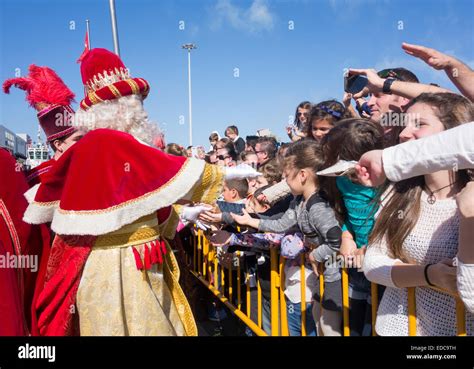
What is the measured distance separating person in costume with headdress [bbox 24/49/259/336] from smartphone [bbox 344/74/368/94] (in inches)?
38.9

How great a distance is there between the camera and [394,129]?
8.08 feet

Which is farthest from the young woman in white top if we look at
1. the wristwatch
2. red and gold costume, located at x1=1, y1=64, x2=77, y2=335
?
red and gold costume, located at x1=1, y1=64, x2=77, y2=335

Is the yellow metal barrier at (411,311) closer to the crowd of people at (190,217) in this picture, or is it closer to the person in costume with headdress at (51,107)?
the crowd of people at (190,217)

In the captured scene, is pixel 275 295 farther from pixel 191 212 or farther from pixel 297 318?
pixel 191 212

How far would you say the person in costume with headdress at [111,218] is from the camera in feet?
7.61

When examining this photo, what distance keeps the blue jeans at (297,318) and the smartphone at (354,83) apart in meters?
1.36

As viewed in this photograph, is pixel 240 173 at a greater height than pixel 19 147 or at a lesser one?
lesser

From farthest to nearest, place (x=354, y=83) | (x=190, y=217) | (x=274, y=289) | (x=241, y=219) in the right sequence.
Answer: (x=274, y=289)
(x=241, y=219)
(x=354, y=83)
(x=190, y=217)

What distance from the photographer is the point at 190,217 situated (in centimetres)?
272

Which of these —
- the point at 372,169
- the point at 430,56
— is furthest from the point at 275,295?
the point at 372,169

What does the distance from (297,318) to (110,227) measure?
1.48 metres

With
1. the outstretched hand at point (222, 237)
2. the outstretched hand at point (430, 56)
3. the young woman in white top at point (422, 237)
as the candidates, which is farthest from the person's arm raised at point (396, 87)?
the outstretched hand at point (222, 237)
